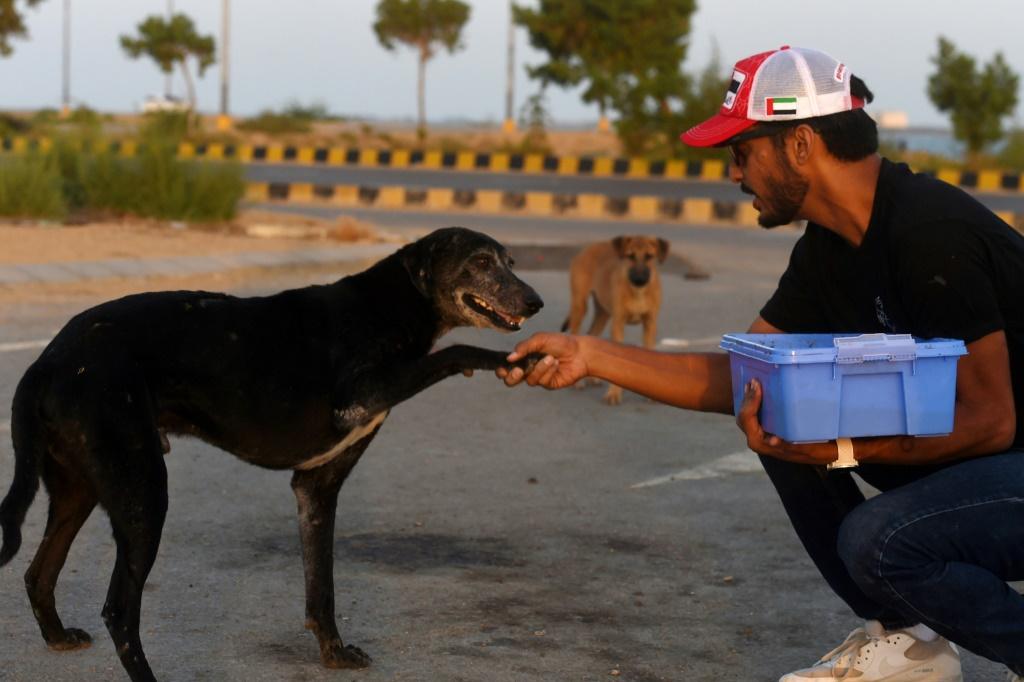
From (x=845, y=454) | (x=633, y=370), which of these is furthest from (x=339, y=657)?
(x=845, y=454)

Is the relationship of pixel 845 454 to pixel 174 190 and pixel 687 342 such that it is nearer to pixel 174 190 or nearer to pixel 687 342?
pixel 687 342

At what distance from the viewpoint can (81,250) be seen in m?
12.7

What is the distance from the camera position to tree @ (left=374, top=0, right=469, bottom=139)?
5306cm

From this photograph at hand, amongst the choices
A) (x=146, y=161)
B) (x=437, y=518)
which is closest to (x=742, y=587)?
(x=437, y=518)

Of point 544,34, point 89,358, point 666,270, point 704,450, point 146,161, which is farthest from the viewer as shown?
point 544,34

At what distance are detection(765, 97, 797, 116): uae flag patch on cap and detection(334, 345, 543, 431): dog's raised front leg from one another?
0.88 metres

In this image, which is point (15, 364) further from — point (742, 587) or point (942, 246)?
point (942, 246)

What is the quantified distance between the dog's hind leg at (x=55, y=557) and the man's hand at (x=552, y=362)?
1.20m

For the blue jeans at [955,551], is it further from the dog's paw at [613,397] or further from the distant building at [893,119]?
the distant building at [893,119]

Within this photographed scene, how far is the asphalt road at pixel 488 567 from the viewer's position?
13.2ft

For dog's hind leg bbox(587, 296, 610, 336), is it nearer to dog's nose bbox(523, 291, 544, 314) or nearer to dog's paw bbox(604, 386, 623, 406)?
dog's paw bbox(604, 386, 623, 406)

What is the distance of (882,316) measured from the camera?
3.66 m

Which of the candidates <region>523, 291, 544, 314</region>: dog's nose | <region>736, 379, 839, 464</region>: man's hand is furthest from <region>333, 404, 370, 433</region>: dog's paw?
<region>736, 379, 839, 464</region>: man's hand

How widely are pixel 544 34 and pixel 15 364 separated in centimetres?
4046
